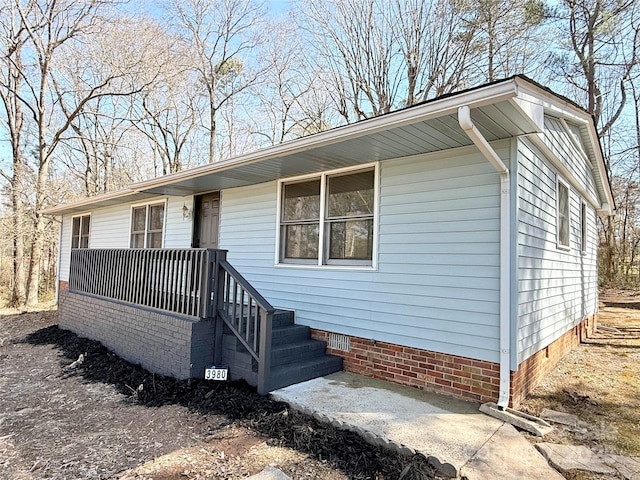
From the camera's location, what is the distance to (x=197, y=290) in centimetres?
439

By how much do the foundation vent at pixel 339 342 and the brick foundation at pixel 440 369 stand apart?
0.13 feet

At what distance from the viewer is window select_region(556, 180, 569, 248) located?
5262 millimetres

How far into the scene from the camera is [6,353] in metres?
5.97

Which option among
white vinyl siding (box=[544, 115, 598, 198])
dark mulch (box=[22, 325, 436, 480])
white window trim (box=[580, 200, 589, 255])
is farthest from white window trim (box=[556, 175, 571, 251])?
dark mulch (box=[22, 325, 436, 480])

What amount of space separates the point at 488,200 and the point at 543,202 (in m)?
1.23

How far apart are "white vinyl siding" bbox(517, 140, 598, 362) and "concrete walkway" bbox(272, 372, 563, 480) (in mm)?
924

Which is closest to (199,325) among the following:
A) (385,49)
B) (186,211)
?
(186,211)

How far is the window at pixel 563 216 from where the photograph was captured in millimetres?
5262

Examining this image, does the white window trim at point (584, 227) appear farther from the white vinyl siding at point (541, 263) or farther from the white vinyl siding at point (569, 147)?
the white vinyl siding at point (541, 263)

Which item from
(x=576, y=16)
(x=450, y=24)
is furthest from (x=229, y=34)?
(x=576, y=16)

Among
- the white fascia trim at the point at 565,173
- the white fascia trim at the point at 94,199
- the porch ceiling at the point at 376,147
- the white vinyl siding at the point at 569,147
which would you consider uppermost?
the white vinyl siding at the point at 569,147

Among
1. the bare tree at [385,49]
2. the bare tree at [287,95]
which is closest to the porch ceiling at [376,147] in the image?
the bare tree at [385,49]

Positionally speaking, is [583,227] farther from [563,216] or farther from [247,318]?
[247,318]

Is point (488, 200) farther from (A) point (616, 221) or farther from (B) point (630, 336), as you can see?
(A) point (616, 221)
